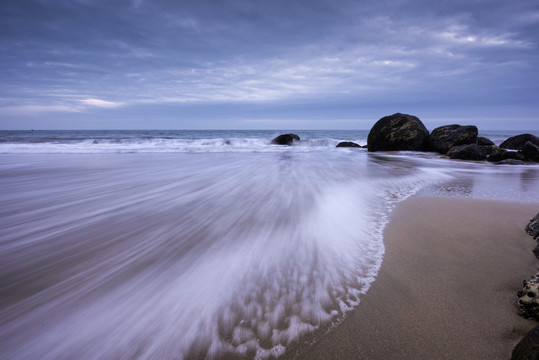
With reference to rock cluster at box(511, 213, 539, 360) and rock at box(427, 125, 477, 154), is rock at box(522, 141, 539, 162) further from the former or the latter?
rock cluster at box(511, 213, 539, 360)

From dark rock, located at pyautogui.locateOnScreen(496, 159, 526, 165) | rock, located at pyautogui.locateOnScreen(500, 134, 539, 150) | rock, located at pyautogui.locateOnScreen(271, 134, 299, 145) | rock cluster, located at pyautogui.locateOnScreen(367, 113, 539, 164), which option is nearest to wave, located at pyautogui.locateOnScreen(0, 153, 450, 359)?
dark rock, located at pyautogui.locateOnScreen(496, 159, 526, 165)

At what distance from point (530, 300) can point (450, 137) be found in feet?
42.3

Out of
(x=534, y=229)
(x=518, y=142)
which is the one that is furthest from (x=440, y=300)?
(x=518, y=142)

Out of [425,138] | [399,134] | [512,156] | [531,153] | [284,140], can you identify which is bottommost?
[512,156]

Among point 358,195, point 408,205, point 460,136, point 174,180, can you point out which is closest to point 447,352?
point 408,205

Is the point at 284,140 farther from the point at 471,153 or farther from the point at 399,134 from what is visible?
the point at 471,153

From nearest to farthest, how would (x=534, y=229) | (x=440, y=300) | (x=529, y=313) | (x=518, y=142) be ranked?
(x=529, y=313) < (x=440, y=300) < (x=534, y=229) < (x=518, y=142)

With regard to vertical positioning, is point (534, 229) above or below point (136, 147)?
below

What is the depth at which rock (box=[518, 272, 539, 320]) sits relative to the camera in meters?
1.21

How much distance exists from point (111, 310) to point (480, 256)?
2.47 meters

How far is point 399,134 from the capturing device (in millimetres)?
12664

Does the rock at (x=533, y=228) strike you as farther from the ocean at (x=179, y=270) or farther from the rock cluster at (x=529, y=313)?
the ocean at (x=179, y=270)

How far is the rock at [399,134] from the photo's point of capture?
12.5 meters

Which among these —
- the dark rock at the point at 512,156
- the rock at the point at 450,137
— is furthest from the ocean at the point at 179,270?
the rock at the point at 450,137
